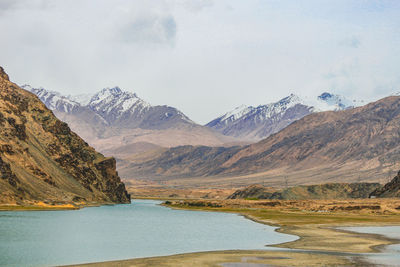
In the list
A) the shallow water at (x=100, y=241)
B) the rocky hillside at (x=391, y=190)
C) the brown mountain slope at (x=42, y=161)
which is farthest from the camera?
the rocky hillside at (x=391, y=190)

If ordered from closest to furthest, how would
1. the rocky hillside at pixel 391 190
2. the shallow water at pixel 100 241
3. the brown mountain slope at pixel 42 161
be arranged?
1. the shallow water at pixel 100 241
2. the brown mountain slope at pixel 42 161
3. the rocky hillside at pixel 391 190

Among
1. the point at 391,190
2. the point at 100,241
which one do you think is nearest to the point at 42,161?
the point at 100,241

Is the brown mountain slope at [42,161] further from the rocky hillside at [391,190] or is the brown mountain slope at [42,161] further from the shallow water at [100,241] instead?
the rocky hillside at [391,190]

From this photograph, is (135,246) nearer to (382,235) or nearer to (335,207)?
(382,235)

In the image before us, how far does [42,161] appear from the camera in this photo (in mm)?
142000

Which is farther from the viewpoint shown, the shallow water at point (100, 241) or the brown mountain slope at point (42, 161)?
the brown mountain slope at point (42, 161)

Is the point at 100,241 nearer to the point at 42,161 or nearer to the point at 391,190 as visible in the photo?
the point at 42,161

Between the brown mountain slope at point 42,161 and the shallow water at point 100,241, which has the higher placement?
the brown mountain slope at point 42,161

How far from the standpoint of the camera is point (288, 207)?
502ft

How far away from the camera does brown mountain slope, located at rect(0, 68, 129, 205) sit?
122375mm

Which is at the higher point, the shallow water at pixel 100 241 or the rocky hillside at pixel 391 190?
the rocky hillside at pixel 391 190

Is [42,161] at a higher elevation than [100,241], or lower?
higher

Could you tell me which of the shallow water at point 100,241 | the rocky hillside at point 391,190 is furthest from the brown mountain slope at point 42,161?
the rocky hillside at point 391,190

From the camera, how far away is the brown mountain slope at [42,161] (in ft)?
401
